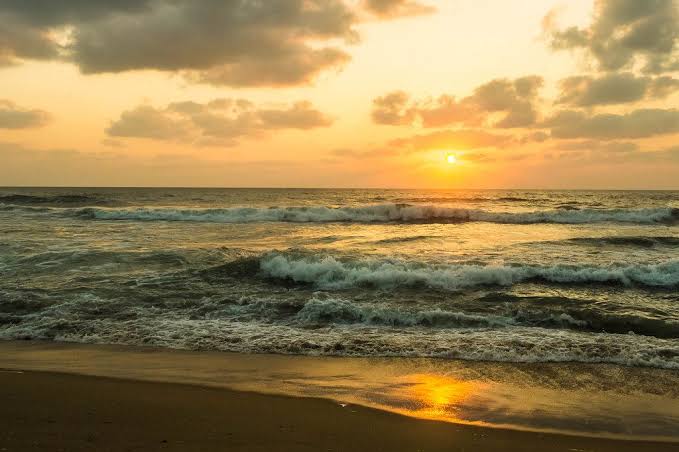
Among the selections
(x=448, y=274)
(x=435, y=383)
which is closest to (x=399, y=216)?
(x=448, y=274)

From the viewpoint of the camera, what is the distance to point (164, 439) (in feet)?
12.4

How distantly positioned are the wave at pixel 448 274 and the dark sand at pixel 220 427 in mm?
6041

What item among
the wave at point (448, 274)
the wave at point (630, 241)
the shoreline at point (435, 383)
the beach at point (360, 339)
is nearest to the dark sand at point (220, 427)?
the beach at point (360, 339)

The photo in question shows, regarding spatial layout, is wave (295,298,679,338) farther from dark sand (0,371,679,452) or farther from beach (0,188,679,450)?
dark sand (0,371,679,452)

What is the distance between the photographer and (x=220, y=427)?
13.3ft

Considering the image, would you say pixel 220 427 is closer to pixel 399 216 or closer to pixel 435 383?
pixel 435 383

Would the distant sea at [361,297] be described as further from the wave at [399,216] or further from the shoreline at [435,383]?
the wave at [399,216]

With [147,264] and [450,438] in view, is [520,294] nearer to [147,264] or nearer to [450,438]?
[450,438]

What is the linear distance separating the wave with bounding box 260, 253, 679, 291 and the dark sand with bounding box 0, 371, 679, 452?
19.8ft

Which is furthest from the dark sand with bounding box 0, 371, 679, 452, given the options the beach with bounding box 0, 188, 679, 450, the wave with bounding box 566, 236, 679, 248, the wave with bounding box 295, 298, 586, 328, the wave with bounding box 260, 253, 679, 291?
the wave with bounding box 566, 236, 679, 248

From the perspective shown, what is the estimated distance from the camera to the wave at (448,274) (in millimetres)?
10711

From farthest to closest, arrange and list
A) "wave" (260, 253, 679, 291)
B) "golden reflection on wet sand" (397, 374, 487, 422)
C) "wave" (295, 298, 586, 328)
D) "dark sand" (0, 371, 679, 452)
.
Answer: "wave" (260, 253, 679, 291) → "wave" (295, 298, 586, 328) → "golden reflection on wet sand" (397, 374, 487, 422) → "dark sand" (0, 371, 679, 452)

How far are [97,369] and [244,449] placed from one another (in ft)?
9.76

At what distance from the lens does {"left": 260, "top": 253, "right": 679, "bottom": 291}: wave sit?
35.1 ft
